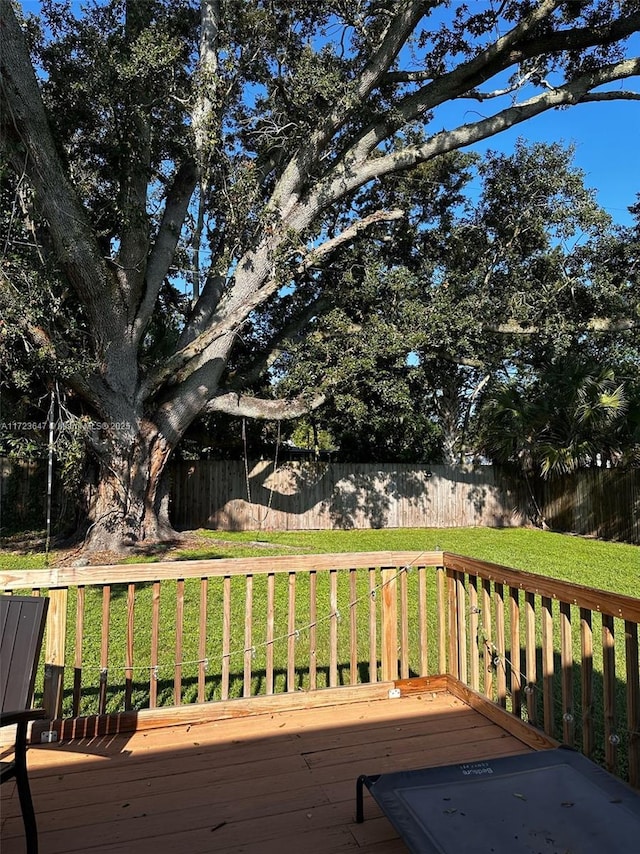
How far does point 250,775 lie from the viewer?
2480 mm

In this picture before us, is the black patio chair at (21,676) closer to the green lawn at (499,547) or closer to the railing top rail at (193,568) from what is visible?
the railing top rail at (193,568)

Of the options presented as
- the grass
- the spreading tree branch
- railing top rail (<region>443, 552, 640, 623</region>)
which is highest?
the spreading tree branch

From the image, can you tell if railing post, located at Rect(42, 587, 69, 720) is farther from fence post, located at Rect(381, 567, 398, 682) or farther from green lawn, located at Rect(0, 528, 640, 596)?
green lawn, located at Rect(0, 528, 640, 596)

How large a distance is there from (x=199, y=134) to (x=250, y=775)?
827 centimetres

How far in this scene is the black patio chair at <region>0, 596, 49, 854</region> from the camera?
1832 mm

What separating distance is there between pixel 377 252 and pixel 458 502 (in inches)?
255

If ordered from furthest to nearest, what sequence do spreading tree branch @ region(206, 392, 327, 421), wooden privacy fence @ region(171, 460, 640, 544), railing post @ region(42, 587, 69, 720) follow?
wooden privacy fence @ region(171, 460, 640, 544)
spreading tree branch @ region(206, 392, 327, 421)
railing post @ region(42, 587, 69, 720)

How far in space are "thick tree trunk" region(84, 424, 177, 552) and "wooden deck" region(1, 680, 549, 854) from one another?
651 centimetres

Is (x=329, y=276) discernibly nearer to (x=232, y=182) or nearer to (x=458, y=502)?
(x=232, y=182)

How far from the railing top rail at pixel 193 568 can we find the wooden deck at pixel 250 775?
748 mm

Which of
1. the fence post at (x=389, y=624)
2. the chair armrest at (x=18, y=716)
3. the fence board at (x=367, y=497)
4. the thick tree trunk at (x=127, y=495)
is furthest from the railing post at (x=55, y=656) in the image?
the fence board at (x=367, y=497)

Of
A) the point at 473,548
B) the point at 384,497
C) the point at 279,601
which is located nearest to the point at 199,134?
the point at 279,601

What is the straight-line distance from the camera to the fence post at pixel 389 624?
11.0 ft

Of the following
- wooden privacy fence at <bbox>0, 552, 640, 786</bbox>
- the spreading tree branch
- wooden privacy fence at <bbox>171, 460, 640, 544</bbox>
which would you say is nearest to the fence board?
wooden privacy fence at <bbox>171, 460, 640, 544</bbox>
